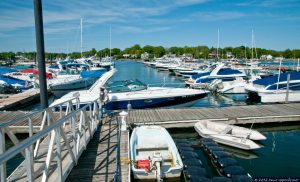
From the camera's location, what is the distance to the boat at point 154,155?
25.7 feet

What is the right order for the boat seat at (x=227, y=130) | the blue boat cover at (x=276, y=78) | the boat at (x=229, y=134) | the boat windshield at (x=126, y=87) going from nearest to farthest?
the boat at (x=229, y=134)
the boat seat at (x=227, y=130)
the boat windshield at (x=126, y=87)
the blue boat cover at (x=276, y=78)

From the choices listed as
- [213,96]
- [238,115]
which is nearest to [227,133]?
[238,115]

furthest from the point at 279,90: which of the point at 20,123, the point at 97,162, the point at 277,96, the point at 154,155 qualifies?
the point at 20,123

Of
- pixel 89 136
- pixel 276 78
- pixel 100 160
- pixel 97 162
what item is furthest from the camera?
pixel 276 78

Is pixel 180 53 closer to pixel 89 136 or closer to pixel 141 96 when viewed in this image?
pixel 141 96

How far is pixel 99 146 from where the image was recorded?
8.62 m

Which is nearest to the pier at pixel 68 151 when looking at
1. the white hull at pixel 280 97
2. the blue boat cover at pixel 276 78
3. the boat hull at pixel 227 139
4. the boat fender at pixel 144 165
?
the boat fender at pixel 144 165

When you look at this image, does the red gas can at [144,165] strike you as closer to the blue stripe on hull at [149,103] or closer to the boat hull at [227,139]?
the boat hull at [227,139]

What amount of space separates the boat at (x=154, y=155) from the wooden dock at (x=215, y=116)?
2754 millimetres

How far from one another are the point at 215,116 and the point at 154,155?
7688 millimetres

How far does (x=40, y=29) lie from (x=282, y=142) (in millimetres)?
12239

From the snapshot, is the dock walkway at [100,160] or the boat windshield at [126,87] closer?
the dock walkway at [100,160]

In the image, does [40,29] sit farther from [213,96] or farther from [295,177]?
[213,96]

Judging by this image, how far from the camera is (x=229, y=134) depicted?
12008 mm
